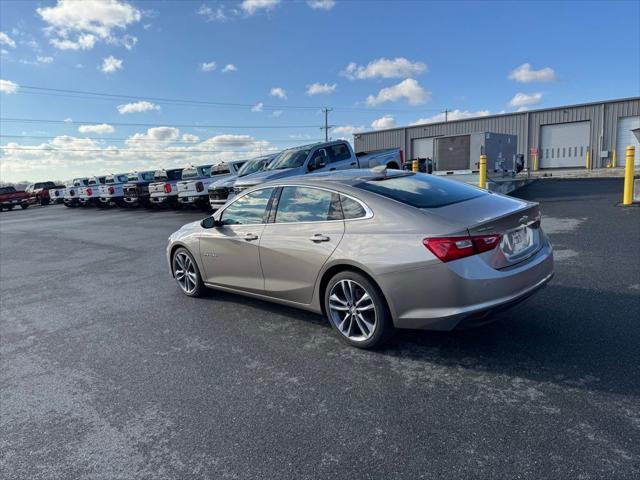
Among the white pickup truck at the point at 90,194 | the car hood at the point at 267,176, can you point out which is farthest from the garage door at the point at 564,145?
the white pickup truck at the point at 90,194

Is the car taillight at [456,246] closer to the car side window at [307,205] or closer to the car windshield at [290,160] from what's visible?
the car side window at [307,205]

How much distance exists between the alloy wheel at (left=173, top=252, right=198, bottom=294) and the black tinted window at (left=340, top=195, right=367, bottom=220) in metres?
2.58

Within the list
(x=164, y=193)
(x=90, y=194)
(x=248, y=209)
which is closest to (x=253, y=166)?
(x=164, y=193)

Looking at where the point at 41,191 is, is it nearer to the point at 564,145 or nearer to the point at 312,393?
the point at 312,393

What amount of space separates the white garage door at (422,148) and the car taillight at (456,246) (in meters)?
42.5

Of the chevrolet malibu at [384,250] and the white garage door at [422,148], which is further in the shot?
the white garage door at [422,148]

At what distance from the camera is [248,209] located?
500 centimetres

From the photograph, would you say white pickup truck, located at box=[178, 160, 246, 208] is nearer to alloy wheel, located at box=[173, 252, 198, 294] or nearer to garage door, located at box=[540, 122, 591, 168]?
alloy wheel, located at box=[173, 252, 198, 294]

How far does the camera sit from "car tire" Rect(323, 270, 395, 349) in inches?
144

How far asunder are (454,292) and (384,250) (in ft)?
2.07

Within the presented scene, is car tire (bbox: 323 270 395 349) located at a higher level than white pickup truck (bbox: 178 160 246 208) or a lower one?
lower

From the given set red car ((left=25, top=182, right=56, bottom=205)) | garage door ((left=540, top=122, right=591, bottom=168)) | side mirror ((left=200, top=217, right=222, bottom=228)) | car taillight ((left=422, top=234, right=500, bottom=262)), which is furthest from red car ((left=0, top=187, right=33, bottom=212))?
garage door ((left=540, top=122, right=591, bottom=168))

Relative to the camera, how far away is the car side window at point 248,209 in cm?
483

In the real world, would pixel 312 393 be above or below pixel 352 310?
below
